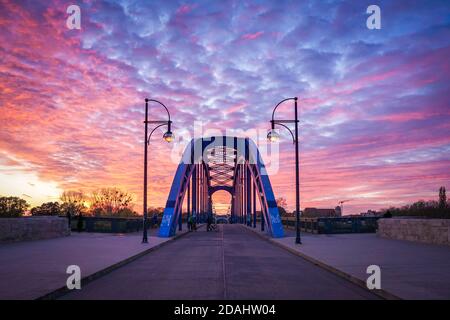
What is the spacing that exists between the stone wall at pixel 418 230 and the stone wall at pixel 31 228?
775 inches

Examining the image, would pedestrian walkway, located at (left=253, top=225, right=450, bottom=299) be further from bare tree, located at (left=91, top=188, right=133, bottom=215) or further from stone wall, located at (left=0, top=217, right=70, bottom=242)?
bare tree, located at (left=91, top=188, right=133, bottom=215)

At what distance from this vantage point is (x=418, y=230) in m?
22.6

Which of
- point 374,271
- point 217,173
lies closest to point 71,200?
point 217,173

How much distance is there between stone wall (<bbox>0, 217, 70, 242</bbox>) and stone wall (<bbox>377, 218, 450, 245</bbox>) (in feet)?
64.6

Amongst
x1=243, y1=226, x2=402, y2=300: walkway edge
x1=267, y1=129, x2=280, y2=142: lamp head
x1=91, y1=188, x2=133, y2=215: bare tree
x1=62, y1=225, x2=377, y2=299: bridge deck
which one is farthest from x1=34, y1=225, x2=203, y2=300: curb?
x1=91, y1=188, x2=133, y2=215: bare tree

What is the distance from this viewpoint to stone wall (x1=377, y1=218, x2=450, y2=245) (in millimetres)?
20078

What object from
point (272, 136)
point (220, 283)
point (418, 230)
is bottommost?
point (220, 283)

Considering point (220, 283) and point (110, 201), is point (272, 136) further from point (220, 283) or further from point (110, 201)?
point (110, 201)

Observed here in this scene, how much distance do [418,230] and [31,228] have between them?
65.2 feet

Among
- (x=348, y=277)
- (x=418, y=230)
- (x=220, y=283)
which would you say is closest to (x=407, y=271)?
(x=348, y=277)
